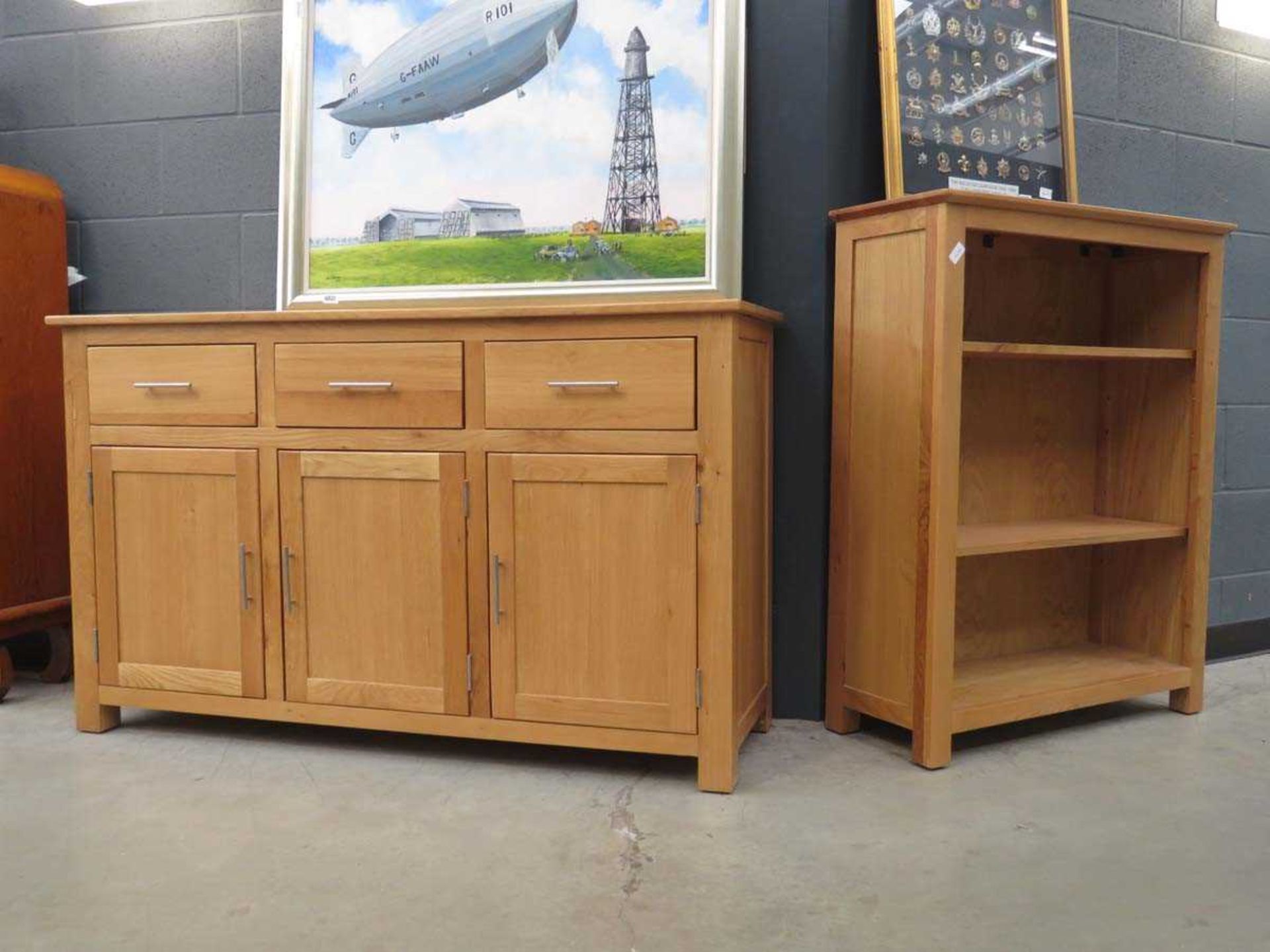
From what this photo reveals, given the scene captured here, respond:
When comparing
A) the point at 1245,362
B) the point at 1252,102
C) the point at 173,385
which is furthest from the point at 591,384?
the point at 1252,102

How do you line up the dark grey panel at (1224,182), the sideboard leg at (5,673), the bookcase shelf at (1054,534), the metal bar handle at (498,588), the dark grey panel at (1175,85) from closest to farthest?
the metal bar handle at (498,588)
the bookcase shelf at (1054,534)
the sideboard leg at (5,673)
the dark grey panel at (1175,85)
the dark grey panel at (1224,182)

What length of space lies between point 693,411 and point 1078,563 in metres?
1.31

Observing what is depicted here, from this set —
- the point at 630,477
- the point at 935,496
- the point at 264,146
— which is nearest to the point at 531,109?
the point at 264,146

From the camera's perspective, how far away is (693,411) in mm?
2010

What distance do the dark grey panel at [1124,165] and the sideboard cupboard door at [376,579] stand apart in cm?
182

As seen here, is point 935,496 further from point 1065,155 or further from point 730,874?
point 1065,155

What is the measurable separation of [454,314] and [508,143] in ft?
2.04

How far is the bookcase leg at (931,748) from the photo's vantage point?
2.16 m

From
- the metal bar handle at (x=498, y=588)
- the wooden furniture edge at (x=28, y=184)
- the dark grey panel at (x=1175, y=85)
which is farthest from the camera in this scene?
the dark grey panel at (x=1175, y=85)

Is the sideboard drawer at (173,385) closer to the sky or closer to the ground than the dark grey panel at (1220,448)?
closer to the sky

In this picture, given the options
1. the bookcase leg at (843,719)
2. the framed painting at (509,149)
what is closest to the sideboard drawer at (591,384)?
the framed painting at (509,149)

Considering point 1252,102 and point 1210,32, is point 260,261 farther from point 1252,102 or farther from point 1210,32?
point 1252,102

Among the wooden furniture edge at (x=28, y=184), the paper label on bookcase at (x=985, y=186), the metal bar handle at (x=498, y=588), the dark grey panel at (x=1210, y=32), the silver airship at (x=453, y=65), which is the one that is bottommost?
the metal bar handle at (x=498, y=588)

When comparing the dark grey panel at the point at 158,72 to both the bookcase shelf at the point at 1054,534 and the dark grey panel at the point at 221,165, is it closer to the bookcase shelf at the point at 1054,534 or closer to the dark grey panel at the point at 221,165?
the dark grey panel at the point at 221,165
